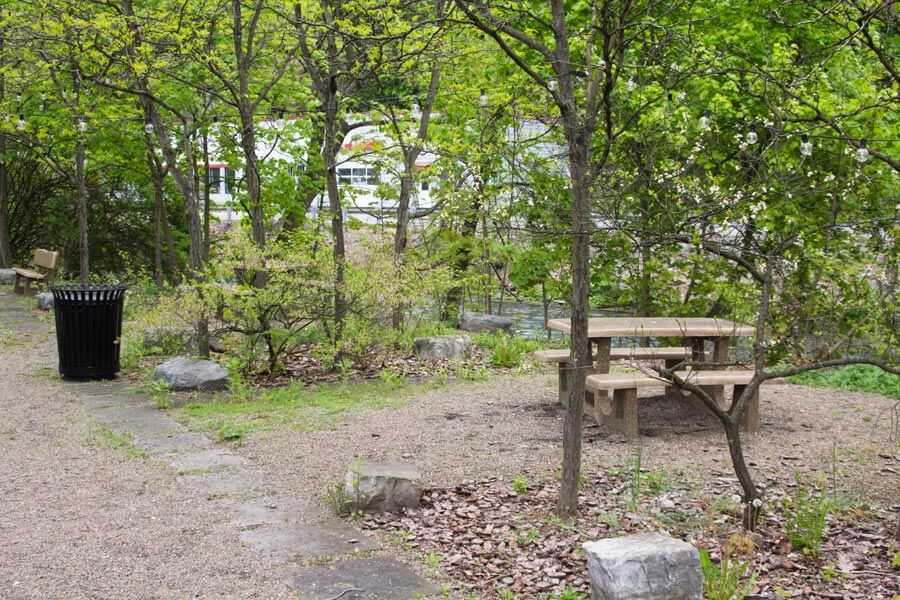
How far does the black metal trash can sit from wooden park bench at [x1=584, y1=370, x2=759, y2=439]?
5217mm

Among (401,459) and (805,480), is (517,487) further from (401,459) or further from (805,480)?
(805,480)

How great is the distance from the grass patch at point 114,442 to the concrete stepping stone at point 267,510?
1497mm

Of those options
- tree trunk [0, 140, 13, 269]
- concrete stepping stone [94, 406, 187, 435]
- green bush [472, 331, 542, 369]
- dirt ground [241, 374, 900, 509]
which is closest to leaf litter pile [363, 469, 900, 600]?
dirt ground [241, 374, 900, 509]

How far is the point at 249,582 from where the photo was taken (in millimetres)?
4332

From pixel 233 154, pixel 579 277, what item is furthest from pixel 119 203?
pixel 579 277

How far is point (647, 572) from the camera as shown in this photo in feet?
12.2

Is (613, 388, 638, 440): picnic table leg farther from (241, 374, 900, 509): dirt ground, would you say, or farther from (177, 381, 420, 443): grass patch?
(177, 381, 420, 443): grass patch

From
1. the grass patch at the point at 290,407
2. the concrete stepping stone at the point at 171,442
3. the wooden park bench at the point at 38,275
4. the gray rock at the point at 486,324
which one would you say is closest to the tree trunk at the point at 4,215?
the wooden park bench at the point at 38,275

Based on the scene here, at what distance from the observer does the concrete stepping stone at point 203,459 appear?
643 centimetres

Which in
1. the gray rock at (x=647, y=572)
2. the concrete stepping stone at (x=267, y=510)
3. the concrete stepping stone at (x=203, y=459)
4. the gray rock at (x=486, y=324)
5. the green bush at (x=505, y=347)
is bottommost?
the concrete stepping stone at (x=267, y=510)

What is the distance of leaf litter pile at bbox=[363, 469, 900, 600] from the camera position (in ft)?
14.2

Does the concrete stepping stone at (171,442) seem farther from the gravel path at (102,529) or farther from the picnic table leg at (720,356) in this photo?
the picnic table leg at (720,356)

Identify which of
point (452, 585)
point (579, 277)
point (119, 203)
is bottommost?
point (452, 585)

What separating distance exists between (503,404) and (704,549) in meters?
3.89
